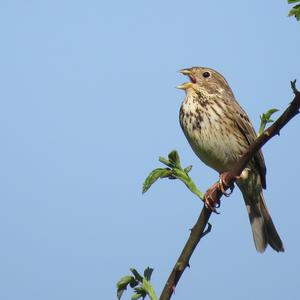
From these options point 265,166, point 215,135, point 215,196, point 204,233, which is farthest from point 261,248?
point 204,233

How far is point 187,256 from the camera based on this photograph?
2.25 meters

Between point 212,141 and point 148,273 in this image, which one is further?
point 212,141

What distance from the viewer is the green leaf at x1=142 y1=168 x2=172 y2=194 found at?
255 centimetres

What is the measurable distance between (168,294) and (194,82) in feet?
15.4

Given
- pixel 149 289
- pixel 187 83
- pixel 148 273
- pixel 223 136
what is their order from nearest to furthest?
pixel 149 289
pixel 148 273
pixel 223 136
pixel 187 83

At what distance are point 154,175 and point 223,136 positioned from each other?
11.2ft

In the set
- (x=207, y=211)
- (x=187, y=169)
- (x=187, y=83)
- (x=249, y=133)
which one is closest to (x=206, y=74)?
(x=187, y=83)

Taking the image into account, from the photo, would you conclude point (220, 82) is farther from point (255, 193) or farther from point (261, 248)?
point (261, 248)

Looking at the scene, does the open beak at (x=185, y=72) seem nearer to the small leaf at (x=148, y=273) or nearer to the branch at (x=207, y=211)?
the branch at (x=207, y=211)

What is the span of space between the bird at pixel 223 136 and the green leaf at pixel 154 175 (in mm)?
2943

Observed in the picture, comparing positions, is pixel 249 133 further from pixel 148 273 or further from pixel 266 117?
pixel 148 273

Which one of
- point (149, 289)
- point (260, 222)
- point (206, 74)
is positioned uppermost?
point (206, 74)

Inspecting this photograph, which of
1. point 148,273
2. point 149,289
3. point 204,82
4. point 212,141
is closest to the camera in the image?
point 149,289

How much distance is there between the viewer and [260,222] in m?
6.29
